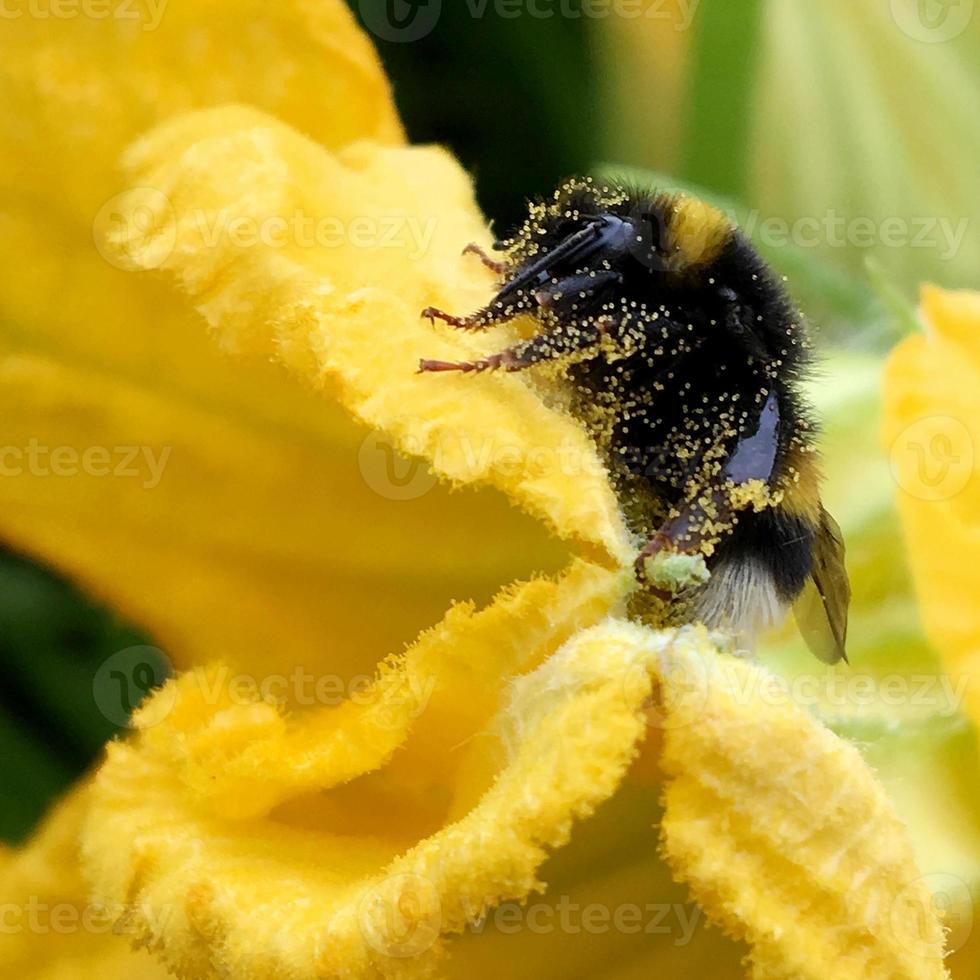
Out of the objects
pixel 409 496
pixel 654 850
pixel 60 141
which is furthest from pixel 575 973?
pixel 60 141

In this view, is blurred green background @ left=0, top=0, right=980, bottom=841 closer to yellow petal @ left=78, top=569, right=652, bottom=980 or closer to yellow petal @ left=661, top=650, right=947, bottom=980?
yellow petal @ left=78, top=569, right=652, bottom=980

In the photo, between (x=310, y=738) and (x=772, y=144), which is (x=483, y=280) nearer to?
(x=310, y=738)

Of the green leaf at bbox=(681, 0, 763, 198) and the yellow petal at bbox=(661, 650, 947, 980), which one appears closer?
the yellow petal at bbox=(661, 650, 947, 980)

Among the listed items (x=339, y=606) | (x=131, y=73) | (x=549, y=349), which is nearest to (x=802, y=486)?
(x=549, y=349)

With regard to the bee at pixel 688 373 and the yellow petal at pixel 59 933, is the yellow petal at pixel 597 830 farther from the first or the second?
the yellow petal at pixel 59 933

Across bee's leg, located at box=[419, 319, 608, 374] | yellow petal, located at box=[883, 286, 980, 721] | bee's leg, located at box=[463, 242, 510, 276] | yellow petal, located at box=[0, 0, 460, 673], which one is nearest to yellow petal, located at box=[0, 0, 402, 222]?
yellow petal, located at box=[0, 0, 460, 673]

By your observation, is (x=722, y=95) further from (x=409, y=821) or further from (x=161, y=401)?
(x=409, y=821)

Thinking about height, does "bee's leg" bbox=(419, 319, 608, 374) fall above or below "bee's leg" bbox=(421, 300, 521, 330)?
below
